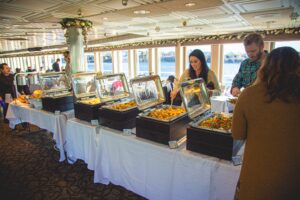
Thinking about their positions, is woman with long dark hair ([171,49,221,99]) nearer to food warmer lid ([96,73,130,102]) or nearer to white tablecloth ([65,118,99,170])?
food warmer lid ([96,73,130,102])

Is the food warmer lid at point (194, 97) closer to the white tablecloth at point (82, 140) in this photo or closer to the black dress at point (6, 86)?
the white tablecloth at point (82, 140)

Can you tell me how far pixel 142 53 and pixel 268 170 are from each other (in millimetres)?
9521

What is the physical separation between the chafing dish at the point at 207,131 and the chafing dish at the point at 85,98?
885 millimetres

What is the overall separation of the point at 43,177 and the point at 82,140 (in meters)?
0.64

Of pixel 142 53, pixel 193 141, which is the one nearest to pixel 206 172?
pixel 193 141

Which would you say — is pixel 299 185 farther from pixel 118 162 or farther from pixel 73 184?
pixel 73 184

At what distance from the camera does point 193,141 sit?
126 cm

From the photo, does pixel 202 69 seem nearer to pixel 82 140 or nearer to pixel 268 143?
pixel 268 143

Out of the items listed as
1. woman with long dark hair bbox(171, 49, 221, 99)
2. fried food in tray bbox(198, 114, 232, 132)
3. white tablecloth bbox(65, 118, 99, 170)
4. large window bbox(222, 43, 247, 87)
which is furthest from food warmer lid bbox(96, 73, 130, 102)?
large window bbox(222, 43, 247, 87)

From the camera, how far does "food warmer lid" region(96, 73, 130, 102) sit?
2.07 meters

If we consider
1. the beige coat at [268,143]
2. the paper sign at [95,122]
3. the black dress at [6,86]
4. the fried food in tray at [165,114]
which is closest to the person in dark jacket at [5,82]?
the black dress at [6,86]

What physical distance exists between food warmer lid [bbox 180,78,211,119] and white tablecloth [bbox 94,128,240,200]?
31 centimetres

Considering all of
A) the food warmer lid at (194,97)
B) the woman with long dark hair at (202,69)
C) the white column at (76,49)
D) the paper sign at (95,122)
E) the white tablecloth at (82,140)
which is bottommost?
the white tablecloth at (82,140)

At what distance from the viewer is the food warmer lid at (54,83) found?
8.14 ft
